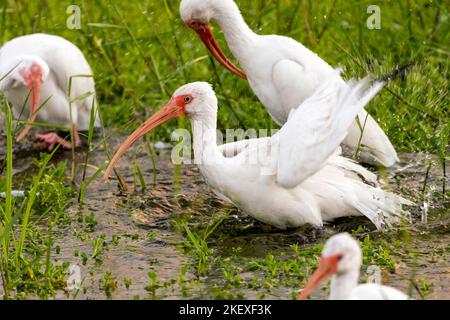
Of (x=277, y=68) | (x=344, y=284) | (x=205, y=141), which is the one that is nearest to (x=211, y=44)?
(x=277, y=68)

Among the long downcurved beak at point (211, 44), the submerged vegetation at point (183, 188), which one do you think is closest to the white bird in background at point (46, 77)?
the submerged vegetation at point (183, 188)

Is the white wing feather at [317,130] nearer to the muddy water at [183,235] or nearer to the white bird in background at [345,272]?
the muddy water at [183,235]

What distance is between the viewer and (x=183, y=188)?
7090mm

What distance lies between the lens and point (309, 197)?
621 centimetres

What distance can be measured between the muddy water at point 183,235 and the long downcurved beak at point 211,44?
0.79 metres

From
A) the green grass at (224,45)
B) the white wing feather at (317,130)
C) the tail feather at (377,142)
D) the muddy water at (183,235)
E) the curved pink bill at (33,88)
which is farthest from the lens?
the curved pink bill at (33,88)

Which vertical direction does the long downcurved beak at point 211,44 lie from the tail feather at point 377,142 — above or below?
above

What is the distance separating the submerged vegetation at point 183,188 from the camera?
5375 mm

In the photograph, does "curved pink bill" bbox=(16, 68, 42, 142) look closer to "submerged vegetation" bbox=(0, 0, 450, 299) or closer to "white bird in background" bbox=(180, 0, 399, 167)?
"submerged vegetation" bbox=(0, 0, 450, 299)

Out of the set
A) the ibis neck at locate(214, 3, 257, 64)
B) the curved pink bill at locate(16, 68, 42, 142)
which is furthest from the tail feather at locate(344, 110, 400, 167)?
the curved pink bill at locate(16, 68, 42, 142)

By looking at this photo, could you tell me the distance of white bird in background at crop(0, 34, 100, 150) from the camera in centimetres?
810
